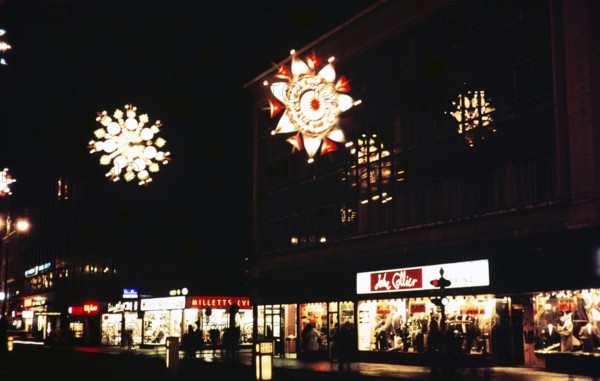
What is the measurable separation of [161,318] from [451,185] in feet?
103

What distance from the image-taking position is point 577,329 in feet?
85.6

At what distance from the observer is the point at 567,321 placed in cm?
2652

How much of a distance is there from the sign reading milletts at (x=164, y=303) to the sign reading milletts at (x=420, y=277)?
21.1m

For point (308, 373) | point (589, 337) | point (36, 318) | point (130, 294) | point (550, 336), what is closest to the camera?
point (589, 337)

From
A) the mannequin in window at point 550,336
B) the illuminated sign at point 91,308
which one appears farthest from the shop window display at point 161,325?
the mannequin in window at point 550,336

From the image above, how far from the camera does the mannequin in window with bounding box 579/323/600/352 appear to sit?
2525 centimetres

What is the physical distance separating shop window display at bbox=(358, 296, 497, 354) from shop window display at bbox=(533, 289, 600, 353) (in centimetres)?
231

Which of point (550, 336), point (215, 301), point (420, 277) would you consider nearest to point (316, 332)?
point (420, 277)

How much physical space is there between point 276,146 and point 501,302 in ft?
66.9

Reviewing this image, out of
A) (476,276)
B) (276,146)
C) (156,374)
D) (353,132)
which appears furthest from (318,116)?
(156,374)

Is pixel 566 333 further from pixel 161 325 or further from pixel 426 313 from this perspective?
pixel 161 325

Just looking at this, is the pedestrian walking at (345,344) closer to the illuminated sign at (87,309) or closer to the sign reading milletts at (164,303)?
the sign reading milletts at (164,303)

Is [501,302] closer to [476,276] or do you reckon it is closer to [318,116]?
[476,276]

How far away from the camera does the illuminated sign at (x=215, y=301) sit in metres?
52.8
